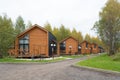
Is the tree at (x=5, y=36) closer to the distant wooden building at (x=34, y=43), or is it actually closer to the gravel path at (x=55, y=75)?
the distant wooden building at (x=34, y=43)

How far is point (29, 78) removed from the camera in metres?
11.5

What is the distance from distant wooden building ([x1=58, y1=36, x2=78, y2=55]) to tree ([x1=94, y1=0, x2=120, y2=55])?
43.8 feet

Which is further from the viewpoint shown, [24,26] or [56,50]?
[24,26]

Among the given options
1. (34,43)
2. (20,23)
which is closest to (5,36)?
(34,43)

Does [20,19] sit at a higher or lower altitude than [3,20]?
higher

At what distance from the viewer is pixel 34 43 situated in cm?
3728

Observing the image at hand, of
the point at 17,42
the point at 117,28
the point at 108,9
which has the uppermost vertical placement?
the point at 108,9

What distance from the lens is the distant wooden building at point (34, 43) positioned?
120 feet

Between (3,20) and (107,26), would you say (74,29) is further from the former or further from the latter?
(3,20)

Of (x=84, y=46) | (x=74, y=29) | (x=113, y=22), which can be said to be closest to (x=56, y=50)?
(x=113, y=22)

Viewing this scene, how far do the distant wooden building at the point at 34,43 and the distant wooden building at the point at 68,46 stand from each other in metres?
13.7

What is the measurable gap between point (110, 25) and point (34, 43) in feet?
47.9

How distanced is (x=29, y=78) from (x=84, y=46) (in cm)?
5108

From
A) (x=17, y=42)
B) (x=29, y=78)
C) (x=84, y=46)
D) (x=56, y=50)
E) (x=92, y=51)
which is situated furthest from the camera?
(x=92, y=51)
